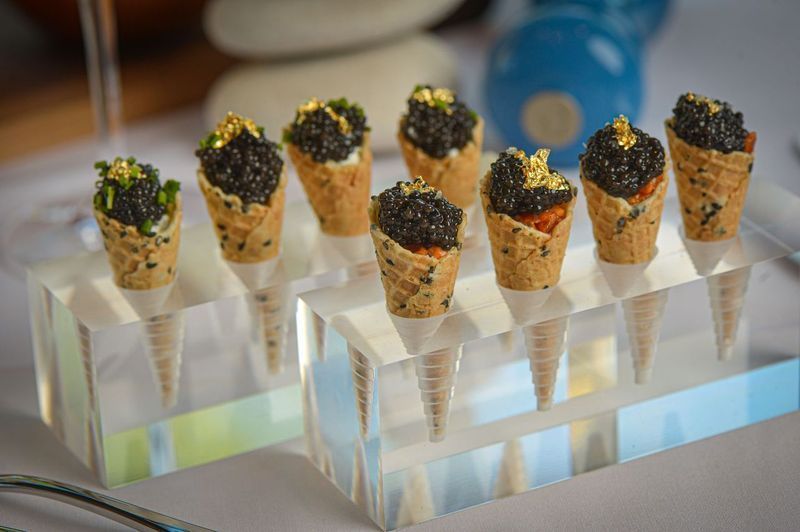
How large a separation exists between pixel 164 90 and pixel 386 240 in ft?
5.35

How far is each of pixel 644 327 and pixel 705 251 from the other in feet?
0.46

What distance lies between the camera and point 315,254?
1.79m

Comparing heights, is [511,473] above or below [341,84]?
below

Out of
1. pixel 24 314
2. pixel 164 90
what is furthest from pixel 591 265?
pixel 164 90

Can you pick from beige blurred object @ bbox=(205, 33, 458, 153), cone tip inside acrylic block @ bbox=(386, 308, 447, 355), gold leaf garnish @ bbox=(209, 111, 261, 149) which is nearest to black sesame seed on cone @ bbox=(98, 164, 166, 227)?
gold leaf garnish @ bbox=(209, 111, 261, 149)

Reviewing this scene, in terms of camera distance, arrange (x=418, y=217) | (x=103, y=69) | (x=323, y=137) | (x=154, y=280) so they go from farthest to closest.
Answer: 1. (x=103, y=69)
2. (x=323, y=137)
3. (x=154, y=280)
4. (x=418, y=217)

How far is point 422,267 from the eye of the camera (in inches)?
58.6

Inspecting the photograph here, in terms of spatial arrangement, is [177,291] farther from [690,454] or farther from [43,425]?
[690,454]

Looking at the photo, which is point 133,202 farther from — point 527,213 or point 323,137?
point 527,213

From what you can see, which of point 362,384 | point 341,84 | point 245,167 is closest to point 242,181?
point 245,167

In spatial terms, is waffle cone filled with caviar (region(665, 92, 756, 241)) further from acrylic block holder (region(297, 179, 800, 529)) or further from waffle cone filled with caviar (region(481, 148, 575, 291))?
waffle cone filled with caviar (region(481, 148, 575, 291))

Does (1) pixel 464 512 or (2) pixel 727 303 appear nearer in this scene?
(1) pixel 464 512

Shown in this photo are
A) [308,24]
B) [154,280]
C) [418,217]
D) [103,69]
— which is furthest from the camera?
[308,24]

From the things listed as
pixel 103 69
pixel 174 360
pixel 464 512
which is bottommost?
pixel 464 512
